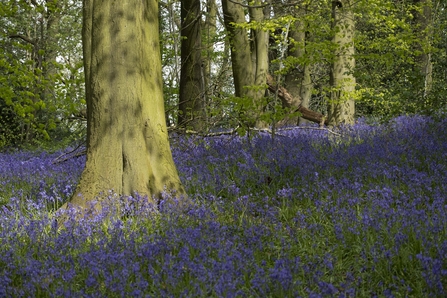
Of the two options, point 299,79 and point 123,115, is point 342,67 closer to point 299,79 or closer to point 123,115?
point 299,79

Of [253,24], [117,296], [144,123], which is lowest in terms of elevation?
[117,296]

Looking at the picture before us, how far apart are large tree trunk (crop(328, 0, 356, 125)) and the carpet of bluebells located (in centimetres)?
404

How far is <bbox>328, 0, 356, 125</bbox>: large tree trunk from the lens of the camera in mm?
11055

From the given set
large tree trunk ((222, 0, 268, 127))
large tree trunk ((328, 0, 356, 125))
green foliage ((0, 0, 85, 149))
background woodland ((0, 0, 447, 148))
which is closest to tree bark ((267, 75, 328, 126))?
background woodland ((0, 0, 447, 148))

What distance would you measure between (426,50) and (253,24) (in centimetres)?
403

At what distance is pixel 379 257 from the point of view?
374cm

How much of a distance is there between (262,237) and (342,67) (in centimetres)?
805

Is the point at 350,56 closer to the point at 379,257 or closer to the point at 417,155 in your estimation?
the point at 417,155

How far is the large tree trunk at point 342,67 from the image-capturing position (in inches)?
435

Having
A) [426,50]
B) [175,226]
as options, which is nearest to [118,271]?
[175,226]

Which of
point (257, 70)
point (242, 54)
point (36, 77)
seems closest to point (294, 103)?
point (257, 70)

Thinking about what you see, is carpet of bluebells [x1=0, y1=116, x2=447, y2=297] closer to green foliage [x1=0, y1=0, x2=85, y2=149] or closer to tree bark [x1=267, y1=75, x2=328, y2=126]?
green foliage [x1=0, y1=0, x2=85, y2=149]

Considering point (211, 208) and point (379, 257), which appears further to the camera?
point (211, 208)

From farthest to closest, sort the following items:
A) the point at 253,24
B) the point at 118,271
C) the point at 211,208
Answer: the point at 253,24 < the point at 211,208 < the point at 118,271
